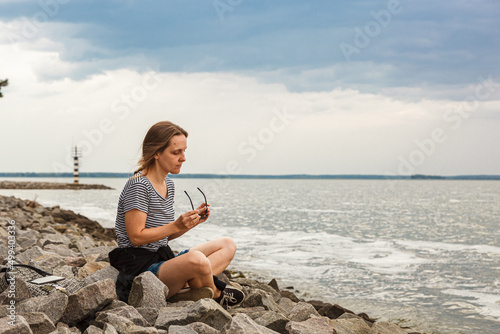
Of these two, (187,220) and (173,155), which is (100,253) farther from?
(187,220)

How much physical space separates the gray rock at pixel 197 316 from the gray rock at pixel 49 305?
0.74 m

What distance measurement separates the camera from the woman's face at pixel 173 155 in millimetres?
4500

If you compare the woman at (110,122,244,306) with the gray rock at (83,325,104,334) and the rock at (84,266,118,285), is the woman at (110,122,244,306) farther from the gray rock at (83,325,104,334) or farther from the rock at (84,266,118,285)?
the gray rock at (83,325,104,334)

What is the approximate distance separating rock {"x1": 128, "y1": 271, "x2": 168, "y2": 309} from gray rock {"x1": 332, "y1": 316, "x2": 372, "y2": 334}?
69.4 inches

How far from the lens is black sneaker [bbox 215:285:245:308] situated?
4.81 meters

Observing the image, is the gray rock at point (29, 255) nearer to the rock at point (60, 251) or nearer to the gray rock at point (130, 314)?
the rock at point (60, 251)

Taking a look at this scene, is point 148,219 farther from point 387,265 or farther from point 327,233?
point 327,233

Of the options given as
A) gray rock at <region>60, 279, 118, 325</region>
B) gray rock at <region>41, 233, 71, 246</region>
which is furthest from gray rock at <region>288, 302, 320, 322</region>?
gray rock at <region>41, 233, 71, 246</region>

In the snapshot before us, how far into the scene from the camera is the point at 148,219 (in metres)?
4.52

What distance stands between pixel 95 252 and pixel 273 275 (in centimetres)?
398

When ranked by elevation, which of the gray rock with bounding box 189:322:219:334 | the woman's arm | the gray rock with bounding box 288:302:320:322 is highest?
the woman's arm

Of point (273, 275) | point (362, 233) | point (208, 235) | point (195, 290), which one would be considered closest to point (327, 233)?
point (362, 233)

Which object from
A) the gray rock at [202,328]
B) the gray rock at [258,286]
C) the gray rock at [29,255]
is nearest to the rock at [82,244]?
the gray rock at [29,255]

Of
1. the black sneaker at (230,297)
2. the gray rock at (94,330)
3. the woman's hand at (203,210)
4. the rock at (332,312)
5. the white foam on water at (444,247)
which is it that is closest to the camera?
the gray rock at (94,330)
